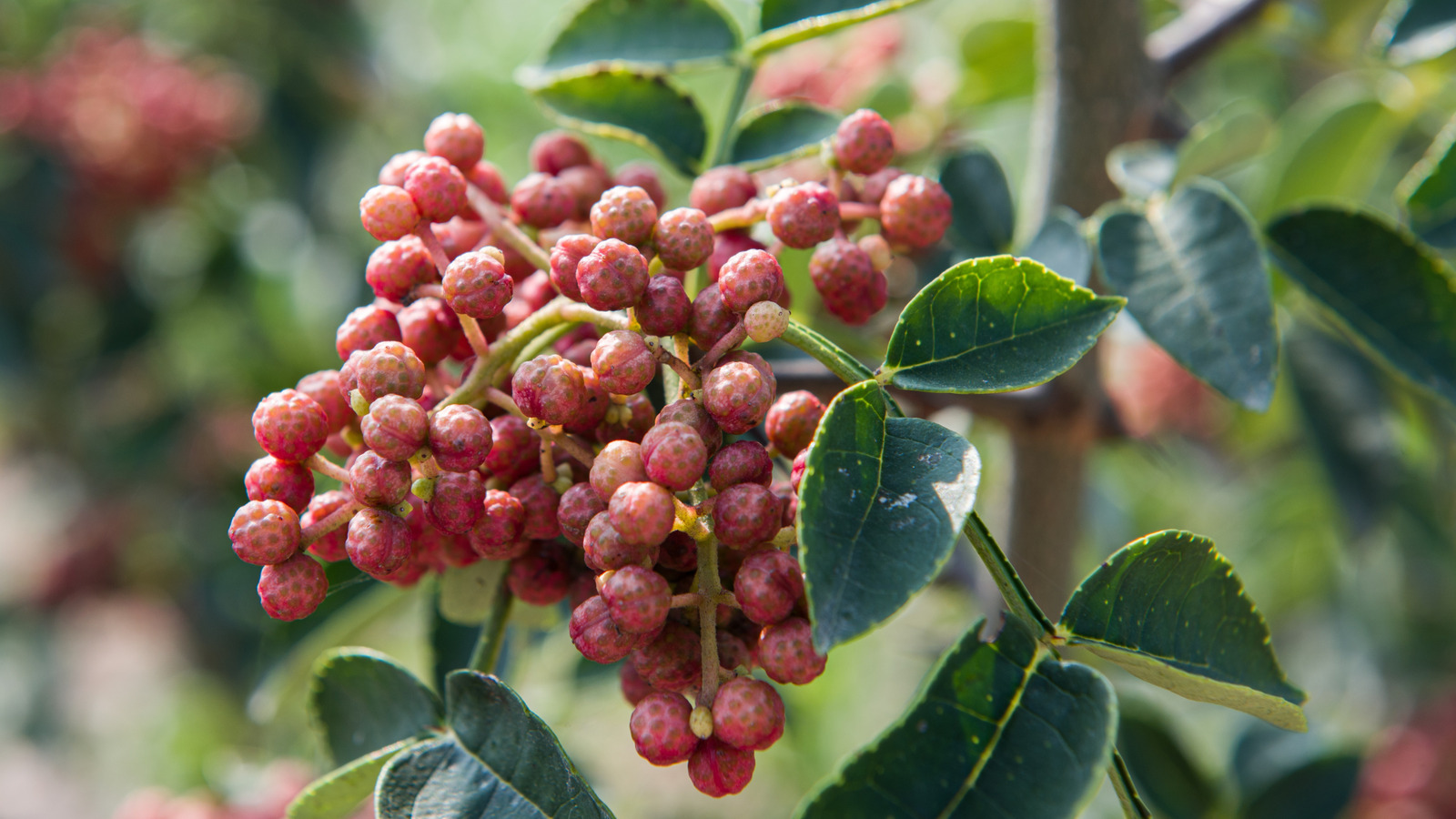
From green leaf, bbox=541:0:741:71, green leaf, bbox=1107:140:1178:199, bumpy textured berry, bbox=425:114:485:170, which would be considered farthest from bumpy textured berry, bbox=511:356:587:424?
green leaf, bbox=1107:140:1178:199

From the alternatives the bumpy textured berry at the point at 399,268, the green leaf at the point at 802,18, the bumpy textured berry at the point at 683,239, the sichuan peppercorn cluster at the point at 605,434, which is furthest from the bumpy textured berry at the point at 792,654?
the green leaf at the point at 802,18

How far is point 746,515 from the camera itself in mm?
563

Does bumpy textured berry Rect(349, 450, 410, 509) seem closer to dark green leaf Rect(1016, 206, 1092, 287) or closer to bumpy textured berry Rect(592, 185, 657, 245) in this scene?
bumpy textured berry Rect(592, 185, 657, 245)

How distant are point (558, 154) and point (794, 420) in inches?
12.5

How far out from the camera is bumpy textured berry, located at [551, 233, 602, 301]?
63 centimetres

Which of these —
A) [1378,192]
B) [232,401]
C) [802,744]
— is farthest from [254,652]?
[1378,192]

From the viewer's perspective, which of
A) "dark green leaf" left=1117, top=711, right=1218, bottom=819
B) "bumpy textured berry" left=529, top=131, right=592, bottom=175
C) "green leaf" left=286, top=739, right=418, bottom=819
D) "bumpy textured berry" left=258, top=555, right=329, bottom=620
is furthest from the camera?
"dark green leaf" left=1117, top=711, right=1218, bottom=819

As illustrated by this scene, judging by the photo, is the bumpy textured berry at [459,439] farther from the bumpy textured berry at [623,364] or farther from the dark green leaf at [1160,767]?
the dark green leaf at [1160,767]

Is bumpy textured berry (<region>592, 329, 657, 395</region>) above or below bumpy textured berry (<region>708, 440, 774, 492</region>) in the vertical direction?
above

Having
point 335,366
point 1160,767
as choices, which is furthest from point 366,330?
point 335,366

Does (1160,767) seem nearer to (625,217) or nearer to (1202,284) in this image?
(1202,284)

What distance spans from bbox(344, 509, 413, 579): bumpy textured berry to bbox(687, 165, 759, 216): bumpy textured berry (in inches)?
11.8

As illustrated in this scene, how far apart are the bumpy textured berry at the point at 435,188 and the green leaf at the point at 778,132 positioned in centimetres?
26

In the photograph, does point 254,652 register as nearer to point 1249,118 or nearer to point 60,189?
point 60,189
